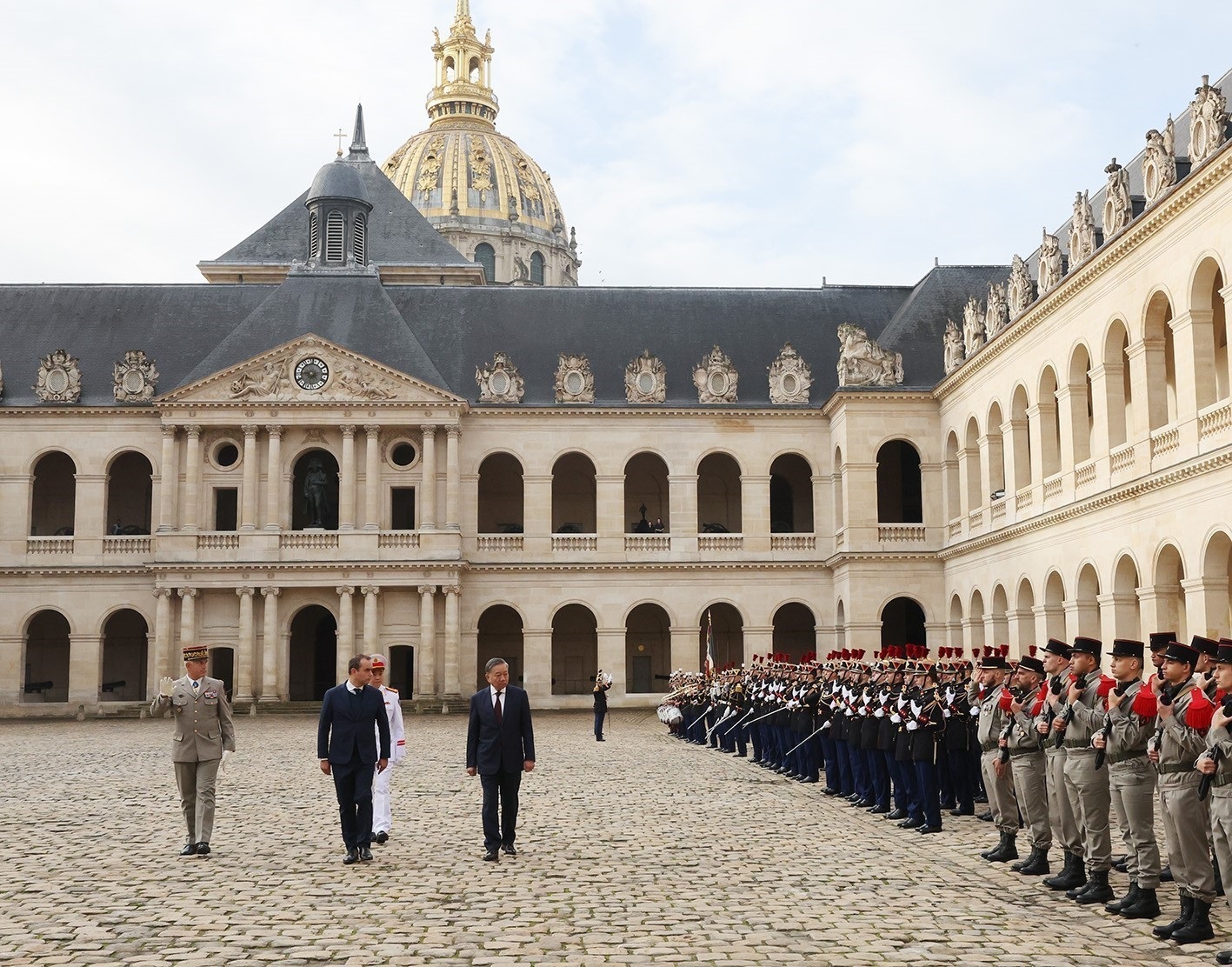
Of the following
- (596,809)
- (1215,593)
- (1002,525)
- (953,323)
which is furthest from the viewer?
(953,323)

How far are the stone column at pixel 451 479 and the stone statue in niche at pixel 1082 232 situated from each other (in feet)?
69.2

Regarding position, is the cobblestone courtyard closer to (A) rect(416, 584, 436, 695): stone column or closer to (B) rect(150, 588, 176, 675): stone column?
(A) rect(416, 584, 436, 695): stone column

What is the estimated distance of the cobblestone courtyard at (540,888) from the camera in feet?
32.6

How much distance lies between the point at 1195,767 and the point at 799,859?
4596 mm

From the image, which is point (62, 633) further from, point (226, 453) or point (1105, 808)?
point (1105, 808)

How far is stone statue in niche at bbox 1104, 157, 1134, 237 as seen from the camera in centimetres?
2828

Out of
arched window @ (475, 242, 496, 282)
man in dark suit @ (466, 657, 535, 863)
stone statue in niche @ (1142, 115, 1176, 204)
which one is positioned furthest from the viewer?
arched window @ (475, 242, 496, 282)

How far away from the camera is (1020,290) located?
3525cm

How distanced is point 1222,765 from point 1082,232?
2270cm

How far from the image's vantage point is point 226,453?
4697 cm

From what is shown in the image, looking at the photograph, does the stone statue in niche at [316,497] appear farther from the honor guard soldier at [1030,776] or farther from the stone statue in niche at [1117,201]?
the honor guard soldier at [1030,776]

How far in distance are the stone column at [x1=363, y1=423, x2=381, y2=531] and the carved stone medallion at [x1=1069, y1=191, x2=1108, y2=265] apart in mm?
22701

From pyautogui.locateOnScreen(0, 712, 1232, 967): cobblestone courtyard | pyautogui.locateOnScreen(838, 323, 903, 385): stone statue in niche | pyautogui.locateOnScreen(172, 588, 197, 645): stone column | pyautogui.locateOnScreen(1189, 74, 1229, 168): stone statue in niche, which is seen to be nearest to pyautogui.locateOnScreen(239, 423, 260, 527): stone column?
pyautogui.locateOnScreen(172, 588, 197, 645): stone column

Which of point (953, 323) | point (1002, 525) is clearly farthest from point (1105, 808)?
point (953, 323)
